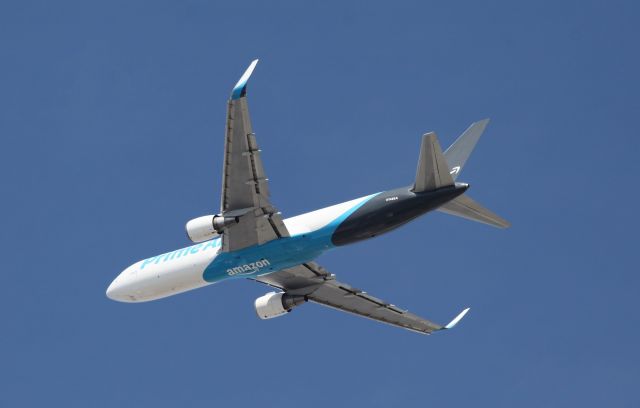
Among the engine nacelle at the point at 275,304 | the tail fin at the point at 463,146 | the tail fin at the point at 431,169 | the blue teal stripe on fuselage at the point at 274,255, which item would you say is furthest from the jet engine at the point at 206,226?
the tail fin at the point at 463,146

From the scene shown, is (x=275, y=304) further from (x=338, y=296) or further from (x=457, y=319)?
(x=457, y=319)

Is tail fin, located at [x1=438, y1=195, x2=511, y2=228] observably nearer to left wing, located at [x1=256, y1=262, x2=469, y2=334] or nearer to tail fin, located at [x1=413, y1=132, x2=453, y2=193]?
tail fin, located at [x1=413, y1=132, x2=453, y2=193]

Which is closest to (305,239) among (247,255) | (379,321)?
(247,255)

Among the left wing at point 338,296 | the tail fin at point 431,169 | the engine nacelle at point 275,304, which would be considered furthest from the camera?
the engine nacelle at point 275,304

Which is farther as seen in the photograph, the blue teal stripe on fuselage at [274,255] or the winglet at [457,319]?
the winglet at [457,319]

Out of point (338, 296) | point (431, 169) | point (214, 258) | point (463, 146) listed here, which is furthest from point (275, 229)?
point (338, 296)

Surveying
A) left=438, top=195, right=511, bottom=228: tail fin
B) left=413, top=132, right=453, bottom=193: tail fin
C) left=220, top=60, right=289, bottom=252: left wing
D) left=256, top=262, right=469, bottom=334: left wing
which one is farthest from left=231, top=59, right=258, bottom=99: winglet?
left=256, top=262, right=469, bottom=334: left wing

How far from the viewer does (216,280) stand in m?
50.5

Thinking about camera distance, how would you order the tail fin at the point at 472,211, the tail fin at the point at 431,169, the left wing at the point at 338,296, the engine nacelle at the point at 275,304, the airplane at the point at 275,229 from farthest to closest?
1. the engine nacelle at the point at 275,304
2. the left wing at the point at 338,296
3. the tail fin at the point at 472,211
4. the airplane at the point at 275,229
5. the tail fin at the point at 431,169

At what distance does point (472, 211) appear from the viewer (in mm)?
45688

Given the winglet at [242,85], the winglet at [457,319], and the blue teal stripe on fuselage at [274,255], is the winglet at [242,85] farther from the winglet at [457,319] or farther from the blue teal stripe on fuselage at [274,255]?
the winglet at [457,319]

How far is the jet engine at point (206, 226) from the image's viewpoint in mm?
46688

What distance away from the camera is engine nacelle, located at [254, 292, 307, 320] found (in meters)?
53.5

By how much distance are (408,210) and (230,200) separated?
6.92 meters
